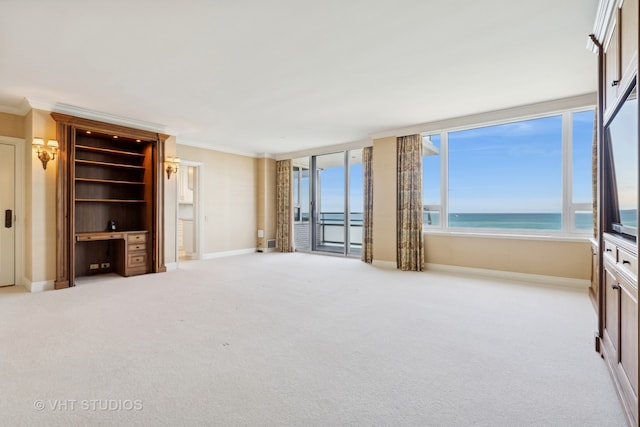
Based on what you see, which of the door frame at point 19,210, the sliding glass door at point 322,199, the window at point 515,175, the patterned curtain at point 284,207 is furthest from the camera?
the patterned curtain at point 284,207

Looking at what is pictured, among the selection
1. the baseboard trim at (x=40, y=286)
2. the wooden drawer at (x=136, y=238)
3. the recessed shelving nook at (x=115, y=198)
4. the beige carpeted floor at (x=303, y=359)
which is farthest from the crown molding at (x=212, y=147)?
the beige carpeted floor at (x=303, y=359)

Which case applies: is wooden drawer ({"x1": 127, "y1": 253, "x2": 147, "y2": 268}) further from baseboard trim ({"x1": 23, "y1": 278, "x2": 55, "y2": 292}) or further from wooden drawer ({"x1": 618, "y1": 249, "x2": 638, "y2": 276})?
wooden drawer ({"x1": 618, "y1": 249, "x2": 638, "y2": 276})

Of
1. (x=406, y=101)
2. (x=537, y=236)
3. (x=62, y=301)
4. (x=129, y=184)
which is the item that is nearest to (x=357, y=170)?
(x=406, y=101)

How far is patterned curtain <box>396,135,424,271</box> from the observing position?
558cm

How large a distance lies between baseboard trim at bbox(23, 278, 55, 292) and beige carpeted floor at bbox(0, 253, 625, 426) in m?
0.13

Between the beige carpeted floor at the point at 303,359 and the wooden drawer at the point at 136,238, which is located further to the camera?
the wooden drawer at the point at 136,238

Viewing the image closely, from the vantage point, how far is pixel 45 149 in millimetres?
4219

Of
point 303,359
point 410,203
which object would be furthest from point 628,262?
Answer: point 410,203

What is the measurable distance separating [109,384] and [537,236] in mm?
5442

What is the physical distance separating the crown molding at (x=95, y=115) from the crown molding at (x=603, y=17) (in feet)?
19.2

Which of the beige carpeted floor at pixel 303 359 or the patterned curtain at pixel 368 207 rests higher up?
the patterned curtain at pixel 368 207

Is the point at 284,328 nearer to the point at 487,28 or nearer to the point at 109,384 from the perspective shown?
the point at 109,384

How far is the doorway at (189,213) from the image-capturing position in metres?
6.90
